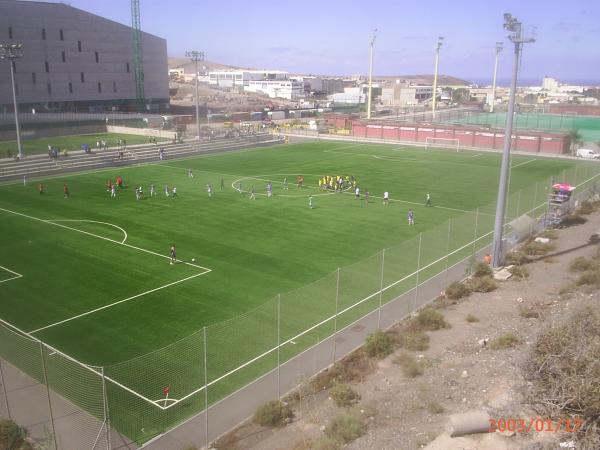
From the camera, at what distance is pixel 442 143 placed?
76375 mm

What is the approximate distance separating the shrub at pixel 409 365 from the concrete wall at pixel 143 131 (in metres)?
65.5

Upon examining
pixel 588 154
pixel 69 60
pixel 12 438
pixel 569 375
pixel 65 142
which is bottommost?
pixel 12 438

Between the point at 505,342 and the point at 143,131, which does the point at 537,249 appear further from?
the point at 143,131

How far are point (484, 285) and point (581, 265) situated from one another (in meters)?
4.70

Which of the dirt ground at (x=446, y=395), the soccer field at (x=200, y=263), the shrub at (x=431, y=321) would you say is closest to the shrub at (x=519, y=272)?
the dirt ground at (x=446, y=395)

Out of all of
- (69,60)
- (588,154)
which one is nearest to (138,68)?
(69,60)

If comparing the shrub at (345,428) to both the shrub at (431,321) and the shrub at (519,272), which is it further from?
the shrub at (519,272)

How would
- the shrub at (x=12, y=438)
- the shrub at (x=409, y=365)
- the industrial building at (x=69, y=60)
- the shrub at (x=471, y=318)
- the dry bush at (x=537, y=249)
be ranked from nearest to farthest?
the shrub at (x=12, y=438) < the shrub at (x=409, y=365) < the shrub at (x=471, y=318) < the dry bush at (x=537, y=249) < the industrial building at (x=69, y=60)

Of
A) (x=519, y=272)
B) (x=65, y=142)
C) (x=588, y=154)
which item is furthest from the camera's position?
(x=65, y=142)

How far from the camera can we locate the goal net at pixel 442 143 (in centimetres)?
7469

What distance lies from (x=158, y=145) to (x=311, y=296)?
52.0 m

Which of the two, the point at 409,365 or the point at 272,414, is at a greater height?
the point at 409,365

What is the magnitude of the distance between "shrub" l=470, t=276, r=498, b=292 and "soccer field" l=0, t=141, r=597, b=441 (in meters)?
2.82

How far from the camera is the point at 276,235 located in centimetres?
3105
